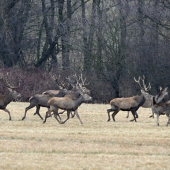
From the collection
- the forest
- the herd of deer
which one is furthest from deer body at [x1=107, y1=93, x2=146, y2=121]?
the forest

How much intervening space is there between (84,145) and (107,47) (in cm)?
2340

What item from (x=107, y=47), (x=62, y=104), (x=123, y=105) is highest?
(x=107, y=47)

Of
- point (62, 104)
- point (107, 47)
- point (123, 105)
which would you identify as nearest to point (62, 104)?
point (62, 104)

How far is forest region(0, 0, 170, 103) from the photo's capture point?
115 feet

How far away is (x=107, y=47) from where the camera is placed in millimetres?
36750

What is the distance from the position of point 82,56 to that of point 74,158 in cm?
2719

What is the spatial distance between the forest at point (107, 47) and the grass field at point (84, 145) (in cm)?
1427

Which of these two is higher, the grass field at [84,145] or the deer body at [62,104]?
the deer body at [62,104]

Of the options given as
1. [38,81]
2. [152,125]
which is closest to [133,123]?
[152,125]

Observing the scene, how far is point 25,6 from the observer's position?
40812 millimetres

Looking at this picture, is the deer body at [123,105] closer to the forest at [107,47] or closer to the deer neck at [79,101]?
the deer neck at [79,101]

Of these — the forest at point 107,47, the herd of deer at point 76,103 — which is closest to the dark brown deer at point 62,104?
the herd of deer at point 76,103

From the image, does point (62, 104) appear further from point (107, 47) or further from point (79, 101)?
point (107, 47)

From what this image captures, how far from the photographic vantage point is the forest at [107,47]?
3497 centimetres
